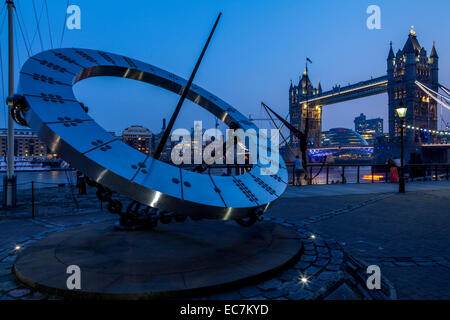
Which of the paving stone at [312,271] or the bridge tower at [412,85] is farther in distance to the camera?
the bridge tower at [412,85]

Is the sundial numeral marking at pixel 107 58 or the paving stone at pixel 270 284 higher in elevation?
the sundial numeral marking at pixel 107 58

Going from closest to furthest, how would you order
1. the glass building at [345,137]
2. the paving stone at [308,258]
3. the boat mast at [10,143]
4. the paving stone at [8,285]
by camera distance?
the paving stone at [8,285], the paving stone at [308,258], the boat mast at [10,143], the glass building at [345,137]

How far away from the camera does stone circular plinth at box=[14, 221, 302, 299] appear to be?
2.63 m

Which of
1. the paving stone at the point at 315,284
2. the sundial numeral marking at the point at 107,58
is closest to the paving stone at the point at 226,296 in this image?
the paving stone at the point at 315,284

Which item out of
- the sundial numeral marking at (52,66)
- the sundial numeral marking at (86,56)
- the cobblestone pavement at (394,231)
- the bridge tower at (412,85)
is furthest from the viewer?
Result: the bridge tower at (412,85)

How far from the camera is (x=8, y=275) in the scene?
10.2ft

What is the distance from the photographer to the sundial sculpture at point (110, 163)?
2764mm

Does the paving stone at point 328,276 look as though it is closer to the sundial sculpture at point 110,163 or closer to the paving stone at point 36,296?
the sundial sculpture at point 110,163

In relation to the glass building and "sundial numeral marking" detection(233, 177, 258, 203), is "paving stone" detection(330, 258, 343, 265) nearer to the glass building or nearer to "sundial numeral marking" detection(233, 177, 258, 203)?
"sundial numeral marking" detection(233, 177, 258, 203)

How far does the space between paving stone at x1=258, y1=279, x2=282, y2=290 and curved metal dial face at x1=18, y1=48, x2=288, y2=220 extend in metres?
0.82

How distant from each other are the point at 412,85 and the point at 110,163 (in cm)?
7744
